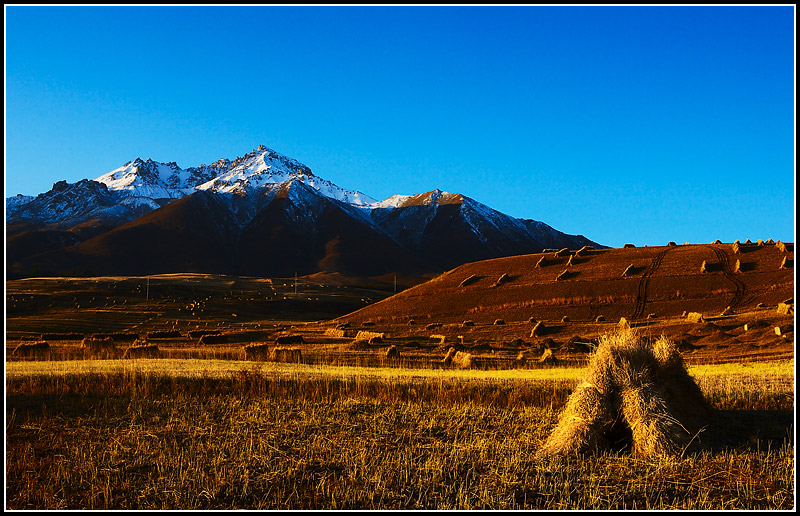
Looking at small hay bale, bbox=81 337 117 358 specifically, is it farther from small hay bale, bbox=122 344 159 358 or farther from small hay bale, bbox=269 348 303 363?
small hay bale, bbox=269 348 303 363

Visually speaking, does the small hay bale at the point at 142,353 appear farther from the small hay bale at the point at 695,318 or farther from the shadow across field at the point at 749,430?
the small hay bale at the point at 695,318

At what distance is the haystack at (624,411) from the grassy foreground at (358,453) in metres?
0.45

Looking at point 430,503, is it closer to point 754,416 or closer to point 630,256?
point 754,416

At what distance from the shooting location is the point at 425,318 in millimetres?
73875

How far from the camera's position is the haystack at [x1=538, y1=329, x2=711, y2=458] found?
37.8ft

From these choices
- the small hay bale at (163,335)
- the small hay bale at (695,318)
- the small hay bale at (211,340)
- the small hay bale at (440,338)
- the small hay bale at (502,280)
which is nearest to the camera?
the small hay bale at (695,318)

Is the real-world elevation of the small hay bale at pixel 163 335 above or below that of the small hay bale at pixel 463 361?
below

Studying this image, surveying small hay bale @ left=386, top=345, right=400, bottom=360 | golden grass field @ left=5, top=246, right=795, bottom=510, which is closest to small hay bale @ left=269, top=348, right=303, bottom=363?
golden grass field @ left=5, top=246, right=795, bottom=510

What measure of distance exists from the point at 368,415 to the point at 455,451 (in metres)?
4.33

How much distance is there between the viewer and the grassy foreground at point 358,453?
9.78 m

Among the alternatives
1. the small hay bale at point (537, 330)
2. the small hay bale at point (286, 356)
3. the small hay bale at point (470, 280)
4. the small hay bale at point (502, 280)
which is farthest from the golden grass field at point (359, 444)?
the small hay bale at point (470, 280)

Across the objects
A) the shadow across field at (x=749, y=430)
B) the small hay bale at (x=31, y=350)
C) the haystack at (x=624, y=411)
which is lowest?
the small hay bale at (x=31, y=350)

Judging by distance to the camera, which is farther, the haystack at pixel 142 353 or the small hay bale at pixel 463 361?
the haystack at pixel 142 353

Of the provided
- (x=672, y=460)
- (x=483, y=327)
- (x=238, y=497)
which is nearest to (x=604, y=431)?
(x=672, y=460)
